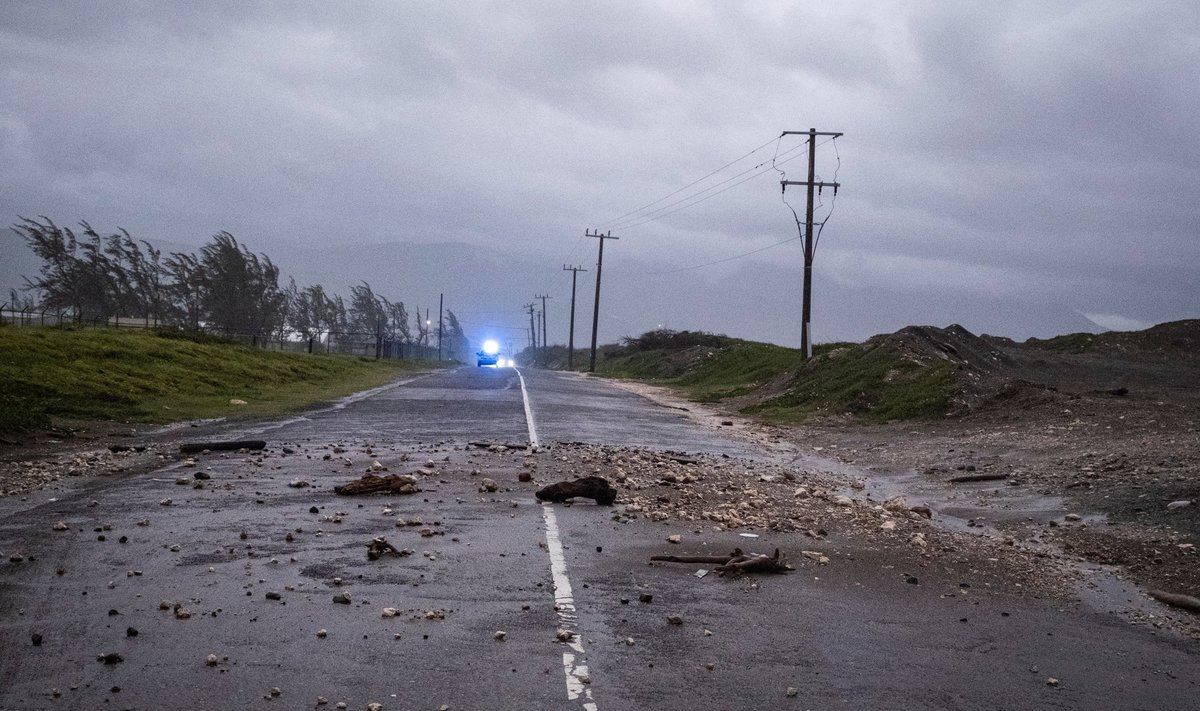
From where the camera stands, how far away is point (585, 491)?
11.6 m

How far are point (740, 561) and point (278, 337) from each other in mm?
76752

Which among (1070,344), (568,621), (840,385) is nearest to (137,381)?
(840,385)

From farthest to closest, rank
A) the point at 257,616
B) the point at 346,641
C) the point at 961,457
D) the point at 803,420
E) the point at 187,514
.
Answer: the point at 803,420, the point at 961,457, the point at 187,514, the point at 257,616, the point at 346,641

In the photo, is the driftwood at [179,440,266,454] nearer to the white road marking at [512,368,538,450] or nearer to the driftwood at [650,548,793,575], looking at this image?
the white road marking at [512,368,538,450]

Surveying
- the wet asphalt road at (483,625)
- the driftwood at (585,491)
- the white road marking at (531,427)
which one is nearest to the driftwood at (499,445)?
the white road marking at (531,427)

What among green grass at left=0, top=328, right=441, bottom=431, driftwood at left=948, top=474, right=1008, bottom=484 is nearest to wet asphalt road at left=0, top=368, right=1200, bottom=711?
driftwood at left=948, top=474, right=1008, bottom=484

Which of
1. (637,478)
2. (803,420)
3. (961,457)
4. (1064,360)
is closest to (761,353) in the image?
(1064,360)

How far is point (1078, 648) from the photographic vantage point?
21.5 feet

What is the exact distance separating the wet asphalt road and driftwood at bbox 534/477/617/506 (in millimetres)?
670

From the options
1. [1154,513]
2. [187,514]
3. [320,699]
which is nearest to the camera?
[320,699]

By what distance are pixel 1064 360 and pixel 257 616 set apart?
35.0 meters

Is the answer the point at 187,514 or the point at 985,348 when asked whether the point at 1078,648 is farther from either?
the point at 985,348

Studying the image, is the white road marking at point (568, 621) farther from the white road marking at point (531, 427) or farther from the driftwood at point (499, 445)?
the white road marking at point (531, 427)

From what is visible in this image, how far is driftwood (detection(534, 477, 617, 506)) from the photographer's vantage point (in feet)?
38.0
